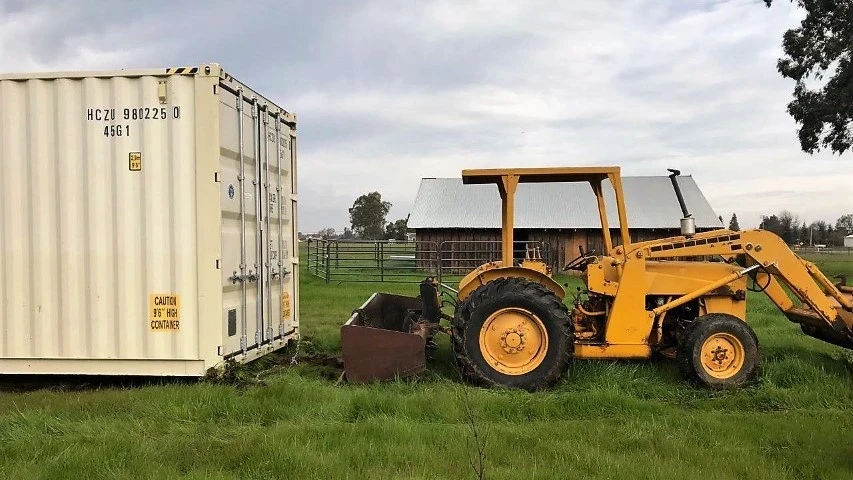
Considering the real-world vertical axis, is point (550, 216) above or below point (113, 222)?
above

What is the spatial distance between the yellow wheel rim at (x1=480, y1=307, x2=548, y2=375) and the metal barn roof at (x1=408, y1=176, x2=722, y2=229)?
21956 mm

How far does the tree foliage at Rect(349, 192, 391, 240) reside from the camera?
7250 centimetres

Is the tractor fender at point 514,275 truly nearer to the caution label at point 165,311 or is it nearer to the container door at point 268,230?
the container door at point 268,230

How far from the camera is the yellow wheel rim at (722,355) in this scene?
6508mm

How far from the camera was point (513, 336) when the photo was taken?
6.64m

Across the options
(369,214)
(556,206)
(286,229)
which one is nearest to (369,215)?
(369,214)

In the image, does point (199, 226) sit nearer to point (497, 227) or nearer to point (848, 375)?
point (848, 375)

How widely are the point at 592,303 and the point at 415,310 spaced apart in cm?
251

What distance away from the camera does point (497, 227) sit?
95.2 feet

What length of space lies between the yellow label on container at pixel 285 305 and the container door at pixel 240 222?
2.44ft

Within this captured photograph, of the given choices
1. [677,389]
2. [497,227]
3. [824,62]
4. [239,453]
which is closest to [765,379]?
[677,389]

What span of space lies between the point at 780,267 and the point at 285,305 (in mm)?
5577

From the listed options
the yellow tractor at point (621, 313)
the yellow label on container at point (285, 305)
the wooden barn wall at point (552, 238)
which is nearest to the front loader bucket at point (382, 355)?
the yellow tractor at point (621, 313)

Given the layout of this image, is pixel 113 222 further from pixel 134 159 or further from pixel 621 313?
pixel 621 313
